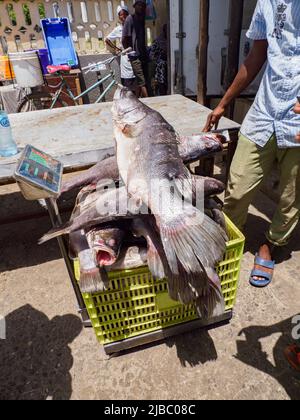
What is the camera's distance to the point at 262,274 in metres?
3.04

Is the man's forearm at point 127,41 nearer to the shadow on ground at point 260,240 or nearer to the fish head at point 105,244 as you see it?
the shadow on ground at point 260,240

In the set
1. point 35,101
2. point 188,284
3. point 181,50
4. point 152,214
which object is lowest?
point 35,101

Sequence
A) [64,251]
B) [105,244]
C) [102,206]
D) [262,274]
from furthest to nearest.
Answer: [262,274] → [64,251] → [102,206] → [105,244]

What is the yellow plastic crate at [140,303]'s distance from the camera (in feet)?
6.74

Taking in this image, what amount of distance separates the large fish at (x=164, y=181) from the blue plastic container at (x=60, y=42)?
249 inches

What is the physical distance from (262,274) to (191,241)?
171cm

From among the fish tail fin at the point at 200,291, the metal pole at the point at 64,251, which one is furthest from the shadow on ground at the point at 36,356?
the fish tail fin at the point at 200,291

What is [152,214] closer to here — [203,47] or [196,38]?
[203,47]

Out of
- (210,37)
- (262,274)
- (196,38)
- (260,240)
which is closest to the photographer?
(262,274)

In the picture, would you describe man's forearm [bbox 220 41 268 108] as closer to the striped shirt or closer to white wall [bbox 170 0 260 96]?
the striped shirt

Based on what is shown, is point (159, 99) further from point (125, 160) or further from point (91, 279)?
point (91, 279)

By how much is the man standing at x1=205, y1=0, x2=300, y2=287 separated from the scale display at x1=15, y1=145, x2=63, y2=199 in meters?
1.69

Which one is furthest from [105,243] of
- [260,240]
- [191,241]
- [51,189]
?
[260,240]
